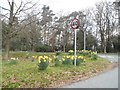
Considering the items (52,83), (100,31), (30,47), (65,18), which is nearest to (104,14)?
(100,31)

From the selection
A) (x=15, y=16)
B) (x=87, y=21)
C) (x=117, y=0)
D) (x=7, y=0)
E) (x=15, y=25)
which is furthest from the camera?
(x=87, y=21)

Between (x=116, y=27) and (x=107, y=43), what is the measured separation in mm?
4312

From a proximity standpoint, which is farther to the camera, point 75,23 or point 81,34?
point 81,34

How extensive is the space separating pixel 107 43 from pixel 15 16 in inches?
917

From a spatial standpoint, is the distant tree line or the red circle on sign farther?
the distant tree line

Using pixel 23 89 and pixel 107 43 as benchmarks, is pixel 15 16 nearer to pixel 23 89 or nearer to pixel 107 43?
pixel 23 89

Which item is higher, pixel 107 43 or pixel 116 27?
pixel 116 27

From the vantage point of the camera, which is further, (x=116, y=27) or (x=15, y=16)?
(x=116, y=27)

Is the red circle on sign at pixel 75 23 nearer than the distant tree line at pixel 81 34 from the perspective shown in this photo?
Yes

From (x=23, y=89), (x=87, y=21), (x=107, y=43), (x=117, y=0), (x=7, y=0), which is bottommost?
(x=23, y=89)

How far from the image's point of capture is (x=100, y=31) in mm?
27641

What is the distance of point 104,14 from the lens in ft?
89.0

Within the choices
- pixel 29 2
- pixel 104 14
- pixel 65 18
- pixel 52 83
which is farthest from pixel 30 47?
pixel 52 83

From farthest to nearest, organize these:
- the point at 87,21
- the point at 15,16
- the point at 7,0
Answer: the point at 87,21
the point at 15,16
the point at 7,0
